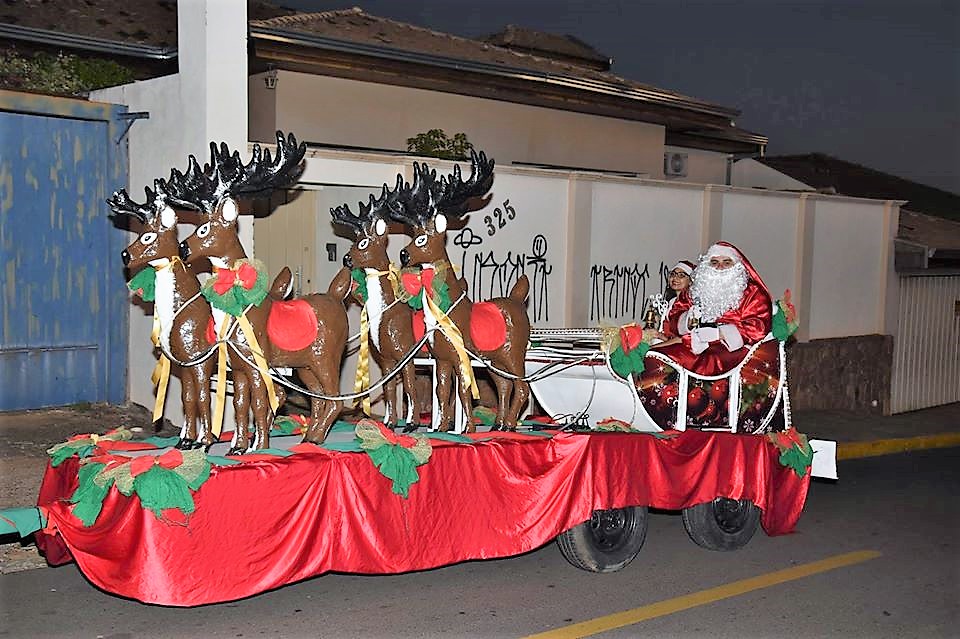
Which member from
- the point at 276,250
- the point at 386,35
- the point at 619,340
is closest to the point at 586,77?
the point at 386,35

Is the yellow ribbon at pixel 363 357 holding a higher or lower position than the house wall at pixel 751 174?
lower

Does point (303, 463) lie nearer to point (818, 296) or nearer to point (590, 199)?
point (590, 199)

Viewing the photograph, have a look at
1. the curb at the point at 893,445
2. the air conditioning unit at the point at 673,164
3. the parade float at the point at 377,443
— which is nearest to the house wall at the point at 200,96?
the parade float at the point at 377,443

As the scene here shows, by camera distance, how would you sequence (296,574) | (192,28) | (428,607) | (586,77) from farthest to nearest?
(586,77), (192,28), (428,607), (296,574)

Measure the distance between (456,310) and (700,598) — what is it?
222cm

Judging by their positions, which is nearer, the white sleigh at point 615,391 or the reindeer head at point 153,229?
the reindeer head at point 153,229

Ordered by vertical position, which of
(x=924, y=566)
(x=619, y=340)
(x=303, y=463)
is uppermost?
(x=619, y=340)

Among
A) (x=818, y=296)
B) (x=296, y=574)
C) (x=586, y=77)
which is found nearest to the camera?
(x=296, y=574)

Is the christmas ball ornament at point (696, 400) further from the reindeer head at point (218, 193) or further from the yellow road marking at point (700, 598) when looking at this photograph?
the reindeer head at point (218, 193)

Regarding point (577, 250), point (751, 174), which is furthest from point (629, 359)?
point (751, 174)

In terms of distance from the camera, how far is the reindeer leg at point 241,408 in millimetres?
5789

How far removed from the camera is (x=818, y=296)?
15.2m

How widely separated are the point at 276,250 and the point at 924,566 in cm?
695

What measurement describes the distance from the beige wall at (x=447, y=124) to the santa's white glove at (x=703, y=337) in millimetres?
7421
